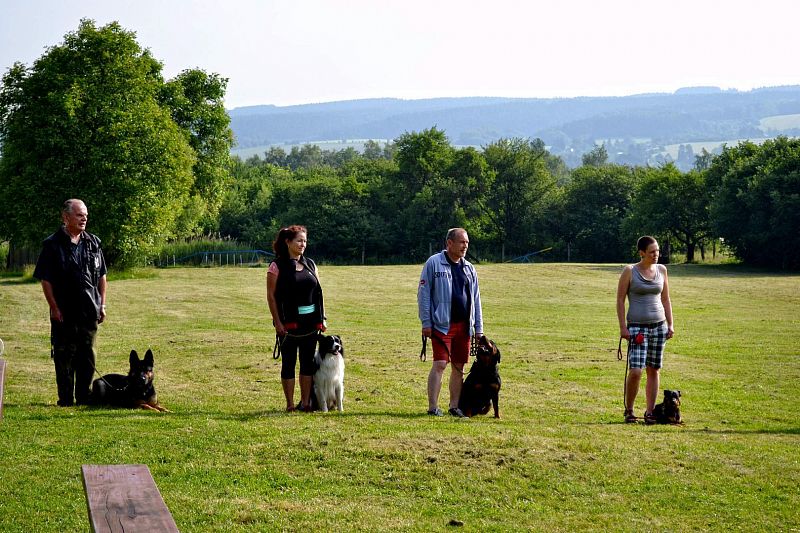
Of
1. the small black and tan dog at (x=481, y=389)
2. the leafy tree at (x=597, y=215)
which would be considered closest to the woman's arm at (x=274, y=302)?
the small black and tan dog at (x=481, y=389)

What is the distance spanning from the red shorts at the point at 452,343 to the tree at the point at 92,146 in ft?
106

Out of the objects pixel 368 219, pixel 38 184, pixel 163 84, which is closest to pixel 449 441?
pixel 38 184

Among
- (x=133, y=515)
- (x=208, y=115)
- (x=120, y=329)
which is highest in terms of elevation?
(x=208, y=115)

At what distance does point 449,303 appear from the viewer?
11.5 m

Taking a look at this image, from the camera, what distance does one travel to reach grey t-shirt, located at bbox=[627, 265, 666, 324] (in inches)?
456

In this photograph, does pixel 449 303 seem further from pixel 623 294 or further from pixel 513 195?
pixel 513 195

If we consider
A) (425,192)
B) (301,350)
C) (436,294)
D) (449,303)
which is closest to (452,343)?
(449,303)

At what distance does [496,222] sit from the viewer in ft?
278

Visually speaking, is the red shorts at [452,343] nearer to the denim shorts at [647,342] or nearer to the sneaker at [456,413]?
the sneaker at [456,413]

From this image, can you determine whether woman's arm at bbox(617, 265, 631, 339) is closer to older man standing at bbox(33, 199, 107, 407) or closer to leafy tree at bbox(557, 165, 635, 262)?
older man standing at bbox(33, 199, 107, 407)

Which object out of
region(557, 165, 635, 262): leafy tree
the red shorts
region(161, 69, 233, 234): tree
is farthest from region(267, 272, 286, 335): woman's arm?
region(557, 165, 635, 262): leafy tree

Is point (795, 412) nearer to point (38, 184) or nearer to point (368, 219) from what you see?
point (38, 184)

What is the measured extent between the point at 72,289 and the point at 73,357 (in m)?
0.92

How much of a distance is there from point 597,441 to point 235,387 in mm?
6744
